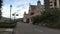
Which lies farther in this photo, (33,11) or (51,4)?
(33,11)

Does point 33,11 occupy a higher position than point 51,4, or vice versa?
point 51,4

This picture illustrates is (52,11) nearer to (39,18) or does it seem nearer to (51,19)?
(51,19)

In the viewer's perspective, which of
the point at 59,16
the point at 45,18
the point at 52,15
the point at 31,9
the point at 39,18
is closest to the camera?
the point at 59,16

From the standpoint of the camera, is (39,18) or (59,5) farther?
(39,18)

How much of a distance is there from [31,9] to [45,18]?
76468 millimetres

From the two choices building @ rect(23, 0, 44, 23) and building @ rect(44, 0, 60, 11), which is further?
building @ rect(23, 0, 44, 23)

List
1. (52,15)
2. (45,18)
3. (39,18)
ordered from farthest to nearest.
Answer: (39,18), (45,18), (52,15)

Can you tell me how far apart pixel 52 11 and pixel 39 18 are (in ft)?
53.4

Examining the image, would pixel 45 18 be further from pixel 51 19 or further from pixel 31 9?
pixel 31 9

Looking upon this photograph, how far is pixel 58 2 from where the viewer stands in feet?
214

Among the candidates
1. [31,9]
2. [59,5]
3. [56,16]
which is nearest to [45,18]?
[59,5]

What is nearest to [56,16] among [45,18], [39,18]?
[45,18]

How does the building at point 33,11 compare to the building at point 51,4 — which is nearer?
the building at point 51,4

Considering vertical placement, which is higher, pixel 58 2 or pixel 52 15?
pixel 58 2
